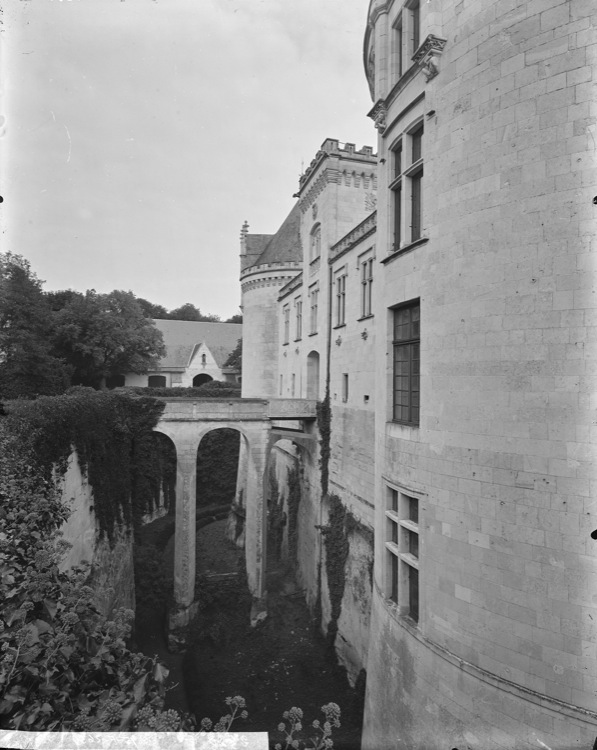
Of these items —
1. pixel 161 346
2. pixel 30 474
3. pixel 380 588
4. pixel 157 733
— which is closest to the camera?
pixel 157 733

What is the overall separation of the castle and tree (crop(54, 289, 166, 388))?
29.1 m

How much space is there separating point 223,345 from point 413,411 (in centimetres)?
4315

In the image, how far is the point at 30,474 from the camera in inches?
339

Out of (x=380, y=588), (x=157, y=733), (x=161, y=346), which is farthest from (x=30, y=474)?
(x=161, y=346)

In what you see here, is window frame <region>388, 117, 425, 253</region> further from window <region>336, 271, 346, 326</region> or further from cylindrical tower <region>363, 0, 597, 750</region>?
window <region>336, 271, 346, 326</region>

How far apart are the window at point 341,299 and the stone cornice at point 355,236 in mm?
820

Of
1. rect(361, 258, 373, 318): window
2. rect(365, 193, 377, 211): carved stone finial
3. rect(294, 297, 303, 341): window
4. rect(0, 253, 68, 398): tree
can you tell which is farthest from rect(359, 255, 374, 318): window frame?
rect(0, 253, 68, 398): tree

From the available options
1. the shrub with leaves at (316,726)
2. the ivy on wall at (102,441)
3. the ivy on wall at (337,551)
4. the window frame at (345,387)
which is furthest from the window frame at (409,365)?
the window frame at (345,387)

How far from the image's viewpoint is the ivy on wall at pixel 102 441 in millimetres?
9727

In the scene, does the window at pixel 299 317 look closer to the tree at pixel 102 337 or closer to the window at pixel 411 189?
the window at pixel 411 189

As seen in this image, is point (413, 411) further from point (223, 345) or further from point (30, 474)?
point (223, 345)

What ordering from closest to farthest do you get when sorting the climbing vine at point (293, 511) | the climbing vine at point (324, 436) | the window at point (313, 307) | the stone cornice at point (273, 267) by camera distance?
the climbing vine at point (324, 436), the window at point (313, 307), the climbing vine at point (293, 511), the stone cornice at point (273, 267)

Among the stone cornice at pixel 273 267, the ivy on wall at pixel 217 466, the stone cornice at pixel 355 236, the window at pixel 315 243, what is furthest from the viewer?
the ivy on wall at pixel 217 466

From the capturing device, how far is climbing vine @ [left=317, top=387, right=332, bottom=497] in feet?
53.5
